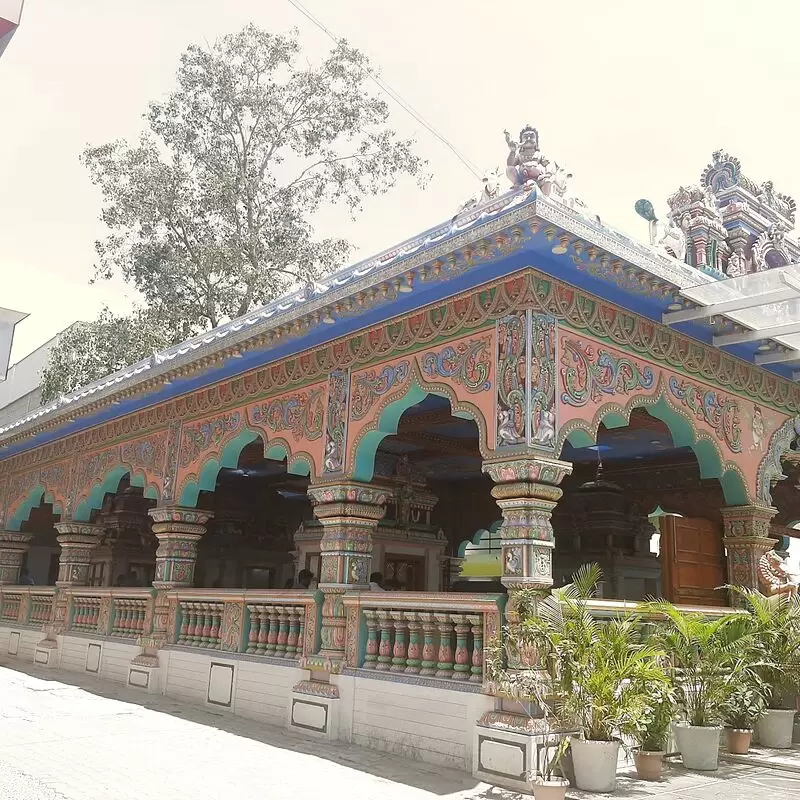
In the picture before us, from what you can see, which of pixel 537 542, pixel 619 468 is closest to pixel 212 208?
pixel 619 468

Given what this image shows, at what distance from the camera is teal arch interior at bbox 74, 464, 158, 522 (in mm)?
10688

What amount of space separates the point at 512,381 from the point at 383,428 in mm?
1594

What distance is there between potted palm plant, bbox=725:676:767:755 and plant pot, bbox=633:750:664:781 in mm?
1000

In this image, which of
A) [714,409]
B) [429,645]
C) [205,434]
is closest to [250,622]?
[205,434]

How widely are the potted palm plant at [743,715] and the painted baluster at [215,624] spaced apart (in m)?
5.05

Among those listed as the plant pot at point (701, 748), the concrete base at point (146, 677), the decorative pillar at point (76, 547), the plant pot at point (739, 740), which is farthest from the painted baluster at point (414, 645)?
the decorative pillar at point (76, 547)

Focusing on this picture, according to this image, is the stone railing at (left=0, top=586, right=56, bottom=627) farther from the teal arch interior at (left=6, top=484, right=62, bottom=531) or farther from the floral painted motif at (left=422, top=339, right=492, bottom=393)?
the floral painted motif at (left=422, top=339, right=492, bottom=393)

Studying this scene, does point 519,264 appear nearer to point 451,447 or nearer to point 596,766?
point 596,766

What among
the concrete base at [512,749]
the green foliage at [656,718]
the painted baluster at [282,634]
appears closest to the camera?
the concrete base at [512,749]

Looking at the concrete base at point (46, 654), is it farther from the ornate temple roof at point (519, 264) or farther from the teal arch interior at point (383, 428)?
the teal arch interior at point (383, 428)

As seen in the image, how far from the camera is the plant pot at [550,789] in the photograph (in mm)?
4590

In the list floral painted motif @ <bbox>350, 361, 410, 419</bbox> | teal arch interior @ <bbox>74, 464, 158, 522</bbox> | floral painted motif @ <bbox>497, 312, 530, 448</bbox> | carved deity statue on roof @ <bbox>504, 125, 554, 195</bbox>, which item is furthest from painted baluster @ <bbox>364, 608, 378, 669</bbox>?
teal arch interior @ <bbox>74, 464, 158, 522</bbox>

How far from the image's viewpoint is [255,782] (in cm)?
523

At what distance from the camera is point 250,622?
326 inches
